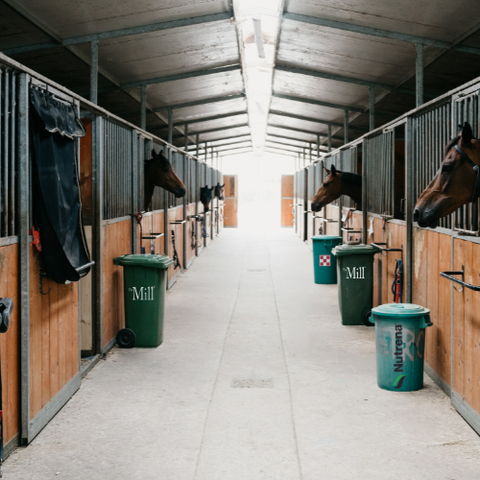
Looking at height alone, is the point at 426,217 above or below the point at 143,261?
above

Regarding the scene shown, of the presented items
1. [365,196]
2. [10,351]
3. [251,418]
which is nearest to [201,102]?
[365,196]

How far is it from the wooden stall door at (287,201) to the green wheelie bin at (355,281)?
15.8m

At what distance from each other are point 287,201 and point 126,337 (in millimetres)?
17310

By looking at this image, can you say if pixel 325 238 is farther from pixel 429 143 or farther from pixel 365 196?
pixel 429 143

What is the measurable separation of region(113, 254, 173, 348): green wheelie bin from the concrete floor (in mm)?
148

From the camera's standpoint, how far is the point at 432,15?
5105 millimetres

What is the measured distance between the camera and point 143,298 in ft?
15.8

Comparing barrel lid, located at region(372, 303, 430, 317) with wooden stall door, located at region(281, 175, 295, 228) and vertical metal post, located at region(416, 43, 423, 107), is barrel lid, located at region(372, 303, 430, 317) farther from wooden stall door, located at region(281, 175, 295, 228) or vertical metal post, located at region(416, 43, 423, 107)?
wooden stall door, located at region(281, 175, 295, 228)

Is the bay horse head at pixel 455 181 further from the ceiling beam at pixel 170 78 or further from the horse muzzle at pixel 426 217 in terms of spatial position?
the ceiling beam at pixel 170 78

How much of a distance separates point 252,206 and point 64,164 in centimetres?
3075

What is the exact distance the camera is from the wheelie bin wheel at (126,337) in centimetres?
491

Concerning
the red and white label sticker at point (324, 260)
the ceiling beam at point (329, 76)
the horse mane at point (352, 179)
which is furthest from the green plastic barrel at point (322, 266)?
the ceiling beam at point (329, 76)

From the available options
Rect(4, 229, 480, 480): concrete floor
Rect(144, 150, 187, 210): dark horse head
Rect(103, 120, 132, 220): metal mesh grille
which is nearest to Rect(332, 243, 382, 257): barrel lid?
Rect(4, 229, 480, 480): concrete floor

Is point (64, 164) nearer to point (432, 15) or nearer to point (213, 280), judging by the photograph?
point (432, 15)
